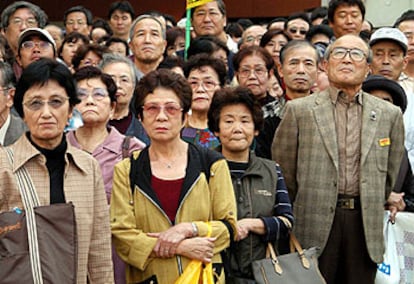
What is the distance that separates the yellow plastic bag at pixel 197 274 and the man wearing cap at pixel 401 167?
76.6 inches

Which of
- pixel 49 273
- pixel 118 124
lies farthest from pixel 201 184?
pixel 118 124

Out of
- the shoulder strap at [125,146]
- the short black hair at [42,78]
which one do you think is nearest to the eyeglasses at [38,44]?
the shoulder strap at [125,146]

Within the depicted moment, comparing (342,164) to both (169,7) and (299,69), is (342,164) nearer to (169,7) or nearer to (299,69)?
(299,69)

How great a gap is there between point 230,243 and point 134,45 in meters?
3.24

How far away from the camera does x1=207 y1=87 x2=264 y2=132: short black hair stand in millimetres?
4922

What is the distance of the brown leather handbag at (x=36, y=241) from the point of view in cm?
350

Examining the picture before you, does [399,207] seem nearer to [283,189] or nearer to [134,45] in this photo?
[283,189]

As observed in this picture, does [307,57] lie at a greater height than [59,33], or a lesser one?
lesser

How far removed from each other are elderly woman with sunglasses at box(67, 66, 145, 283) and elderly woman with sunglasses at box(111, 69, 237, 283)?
36cm

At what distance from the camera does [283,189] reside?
4.81 meters

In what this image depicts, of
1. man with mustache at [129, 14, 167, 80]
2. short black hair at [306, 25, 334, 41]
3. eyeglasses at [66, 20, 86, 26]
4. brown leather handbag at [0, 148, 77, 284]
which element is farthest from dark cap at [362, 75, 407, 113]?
eyeglasses at [66, 20, 86, 26]

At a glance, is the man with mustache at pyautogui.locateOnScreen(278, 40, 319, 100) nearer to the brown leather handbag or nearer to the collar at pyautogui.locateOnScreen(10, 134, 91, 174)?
the collar at pyautogui.locateOnScreen(10, 134, 91, 174)

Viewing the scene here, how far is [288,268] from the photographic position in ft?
15.2

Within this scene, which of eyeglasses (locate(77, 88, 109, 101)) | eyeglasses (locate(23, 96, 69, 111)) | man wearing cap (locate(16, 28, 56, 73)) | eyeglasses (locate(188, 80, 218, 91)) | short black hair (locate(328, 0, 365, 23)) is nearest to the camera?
eyeglasses (locate(23, 96, 69, 111))
